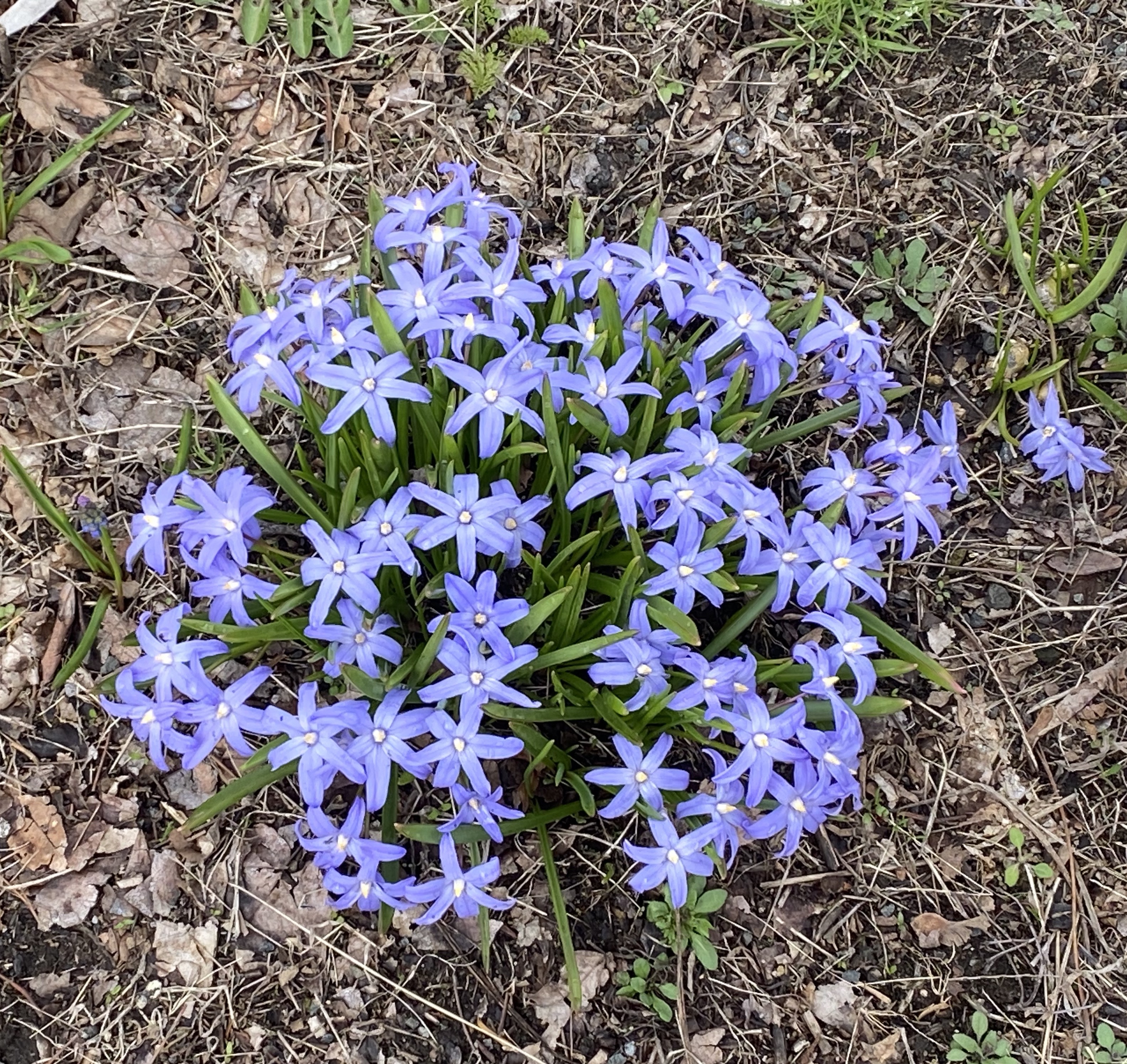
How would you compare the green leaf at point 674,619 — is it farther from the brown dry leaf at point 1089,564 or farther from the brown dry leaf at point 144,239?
the brown dry leaf at point 144,239

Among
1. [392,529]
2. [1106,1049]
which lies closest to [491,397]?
[392,529]

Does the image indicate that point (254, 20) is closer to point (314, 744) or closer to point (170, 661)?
point (170, 661)

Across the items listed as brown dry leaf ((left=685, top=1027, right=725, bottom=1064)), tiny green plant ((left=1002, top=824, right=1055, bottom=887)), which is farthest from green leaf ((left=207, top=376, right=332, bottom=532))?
tiny green plant ((left=1002, top=824, right=1055, bottom=887))

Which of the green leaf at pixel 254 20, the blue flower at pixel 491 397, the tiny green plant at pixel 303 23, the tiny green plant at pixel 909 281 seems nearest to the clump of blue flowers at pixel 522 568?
the blue flower at pixel 491 397

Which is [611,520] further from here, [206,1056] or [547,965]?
[206,1056]

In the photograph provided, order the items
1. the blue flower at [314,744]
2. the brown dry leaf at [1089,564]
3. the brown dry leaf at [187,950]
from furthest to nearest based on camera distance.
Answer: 1. the brown dry leaf at [1089,564]
2. the brown dry leaf at [187,950]
3. the blue flower at [314,744]

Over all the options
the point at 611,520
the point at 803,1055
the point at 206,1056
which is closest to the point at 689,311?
the point at 611,520
